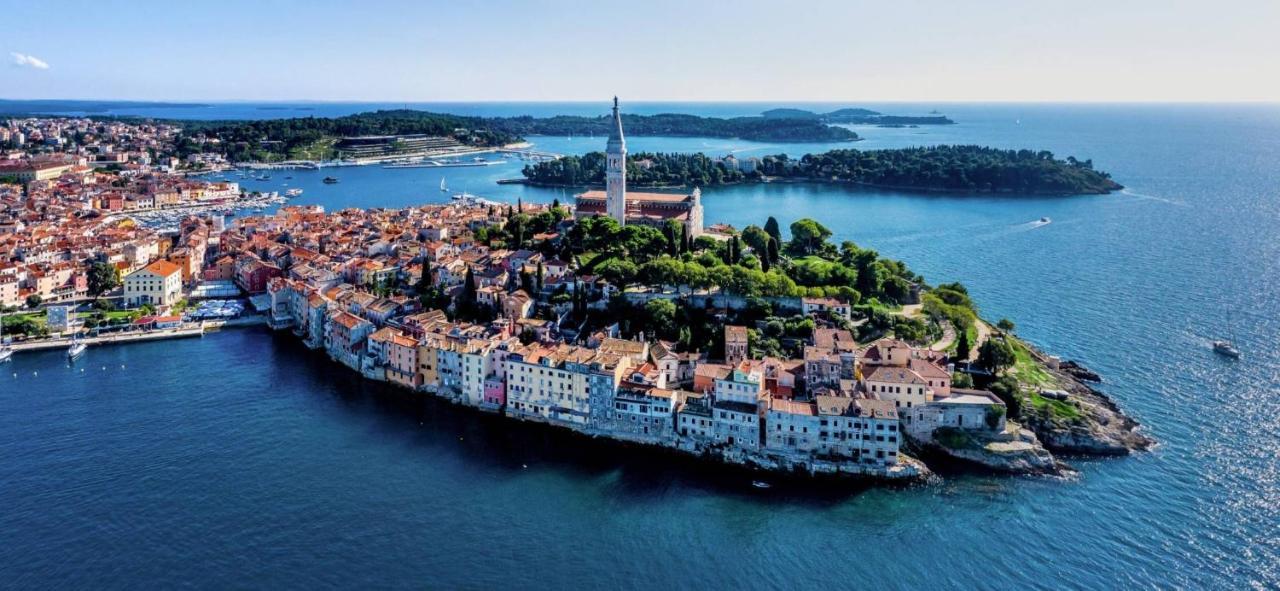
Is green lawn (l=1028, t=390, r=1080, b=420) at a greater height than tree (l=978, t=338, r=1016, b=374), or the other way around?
tree (l=978, t=338, r=1016, b=374)

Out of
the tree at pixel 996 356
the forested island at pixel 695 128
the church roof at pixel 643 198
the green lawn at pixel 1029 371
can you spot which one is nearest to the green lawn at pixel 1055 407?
the green lawn at pixel 1029 371

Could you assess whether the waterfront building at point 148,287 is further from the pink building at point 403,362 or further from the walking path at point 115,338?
the pink building at point 403,362

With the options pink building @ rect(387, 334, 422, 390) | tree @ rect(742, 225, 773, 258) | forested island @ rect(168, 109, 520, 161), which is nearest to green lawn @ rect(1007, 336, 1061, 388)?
tree @ rect(742, 225, 773, 258)

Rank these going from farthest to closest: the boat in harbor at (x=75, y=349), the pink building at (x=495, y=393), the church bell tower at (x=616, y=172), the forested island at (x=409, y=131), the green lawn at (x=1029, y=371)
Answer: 1. the forested island at (x=409, y=131)
2. the church bell tower at (x=616, y=172)
3. the boat in harbor at (x=75, y=349)
4. the green lawn at (x=1029, y=371)
5. the pink building at (x=495, y=393)

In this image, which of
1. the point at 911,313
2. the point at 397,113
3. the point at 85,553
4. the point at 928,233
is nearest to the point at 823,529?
the point at 911,313

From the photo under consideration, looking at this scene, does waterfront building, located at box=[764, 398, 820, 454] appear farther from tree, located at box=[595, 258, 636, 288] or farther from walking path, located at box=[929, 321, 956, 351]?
tree, located at box=[595, 258, 636, 288]

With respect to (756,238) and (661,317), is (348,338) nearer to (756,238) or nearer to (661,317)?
(661,317)
